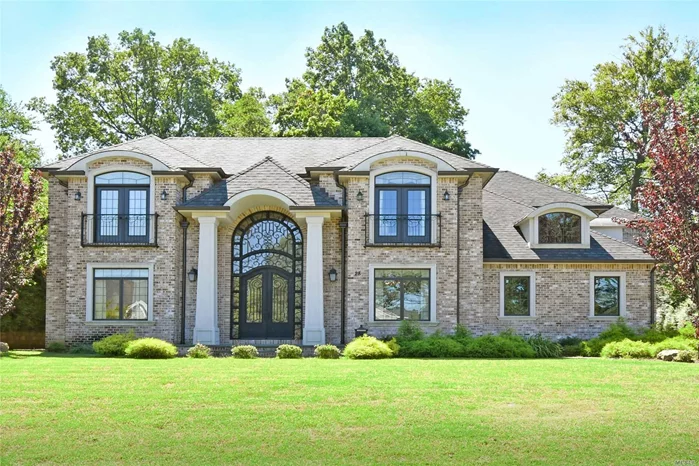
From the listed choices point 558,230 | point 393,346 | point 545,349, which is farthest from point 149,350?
point 558,230

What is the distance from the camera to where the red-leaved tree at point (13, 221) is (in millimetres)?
21062

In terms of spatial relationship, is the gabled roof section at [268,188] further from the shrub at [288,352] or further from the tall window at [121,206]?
the shrub at [288,352]

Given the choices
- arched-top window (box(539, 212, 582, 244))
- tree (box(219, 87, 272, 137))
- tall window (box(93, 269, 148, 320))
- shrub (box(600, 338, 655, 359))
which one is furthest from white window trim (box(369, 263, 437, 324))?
tree (box(219, 87, 272, 137))

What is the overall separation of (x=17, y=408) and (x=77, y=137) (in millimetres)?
34329

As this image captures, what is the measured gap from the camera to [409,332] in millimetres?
22297

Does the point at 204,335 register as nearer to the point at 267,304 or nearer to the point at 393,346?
the point at 267,304

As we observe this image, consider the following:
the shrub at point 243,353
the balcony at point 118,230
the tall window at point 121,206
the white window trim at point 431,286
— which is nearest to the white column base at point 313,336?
the white window trim at point 431,286

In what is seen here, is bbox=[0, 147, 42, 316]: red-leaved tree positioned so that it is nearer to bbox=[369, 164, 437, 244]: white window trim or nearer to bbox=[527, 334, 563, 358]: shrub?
bbox=[369, 164, 437, 244]: white window trim

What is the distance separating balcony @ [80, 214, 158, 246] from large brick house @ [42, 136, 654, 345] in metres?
0.04

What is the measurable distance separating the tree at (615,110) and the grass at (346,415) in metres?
25.7

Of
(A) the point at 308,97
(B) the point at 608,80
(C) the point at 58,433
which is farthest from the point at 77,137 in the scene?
(C) the point at 58,433

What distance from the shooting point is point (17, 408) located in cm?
1170

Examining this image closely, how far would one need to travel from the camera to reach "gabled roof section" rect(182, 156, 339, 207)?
883 inches

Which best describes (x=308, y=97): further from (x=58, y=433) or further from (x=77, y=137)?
(x=58, y=433)
